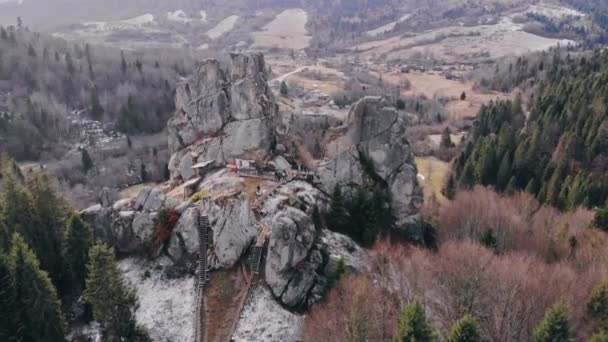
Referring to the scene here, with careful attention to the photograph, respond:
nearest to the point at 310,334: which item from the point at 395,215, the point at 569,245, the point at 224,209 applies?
the point at 224,209

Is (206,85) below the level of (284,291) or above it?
above

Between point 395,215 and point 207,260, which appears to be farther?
point 395,215

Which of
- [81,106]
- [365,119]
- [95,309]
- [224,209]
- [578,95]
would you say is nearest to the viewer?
[95,309]

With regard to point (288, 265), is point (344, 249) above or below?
below

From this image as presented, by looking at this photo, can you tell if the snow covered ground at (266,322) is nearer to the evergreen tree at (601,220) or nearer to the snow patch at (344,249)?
the snow patch at (344,249)

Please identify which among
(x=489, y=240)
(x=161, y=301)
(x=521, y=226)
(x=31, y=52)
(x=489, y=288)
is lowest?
(x=521, y=226)

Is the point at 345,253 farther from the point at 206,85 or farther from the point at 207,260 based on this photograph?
the point at 206,85

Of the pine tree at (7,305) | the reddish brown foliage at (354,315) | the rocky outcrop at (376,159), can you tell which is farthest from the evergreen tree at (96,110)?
the reddish brown foliage at (354,315)

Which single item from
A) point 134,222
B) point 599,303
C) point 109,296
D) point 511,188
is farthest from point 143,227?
point 511,188

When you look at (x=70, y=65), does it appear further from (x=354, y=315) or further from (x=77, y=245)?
(x=354, y=315)
